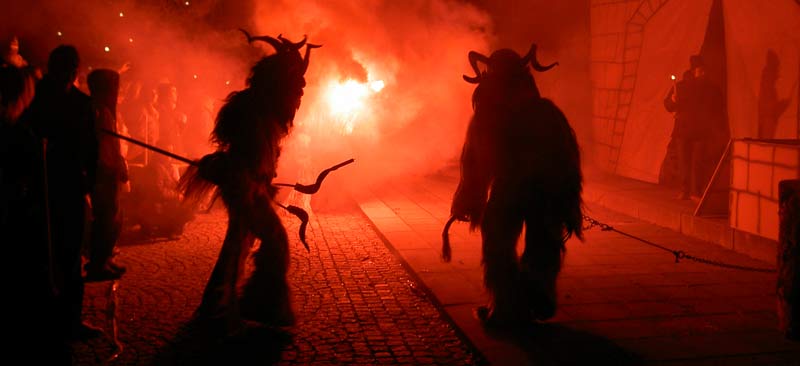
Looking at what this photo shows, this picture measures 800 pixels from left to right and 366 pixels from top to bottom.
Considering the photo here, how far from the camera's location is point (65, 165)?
159 inches

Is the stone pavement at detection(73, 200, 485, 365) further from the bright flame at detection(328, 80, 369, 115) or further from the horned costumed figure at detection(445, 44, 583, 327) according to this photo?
the bright flame at detection(328, 80, 369, 115)

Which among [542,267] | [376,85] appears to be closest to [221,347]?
[542,267]

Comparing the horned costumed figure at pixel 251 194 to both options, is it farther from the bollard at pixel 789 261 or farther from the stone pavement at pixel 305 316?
the bollard at pixel 789 261

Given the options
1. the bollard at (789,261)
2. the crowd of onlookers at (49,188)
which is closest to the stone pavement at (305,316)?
the crowd of onlookers at (49,188)

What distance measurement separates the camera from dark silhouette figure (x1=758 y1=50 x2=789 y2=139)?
779 cm

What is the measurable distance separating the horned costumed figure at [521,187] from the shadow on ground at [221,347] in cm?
149

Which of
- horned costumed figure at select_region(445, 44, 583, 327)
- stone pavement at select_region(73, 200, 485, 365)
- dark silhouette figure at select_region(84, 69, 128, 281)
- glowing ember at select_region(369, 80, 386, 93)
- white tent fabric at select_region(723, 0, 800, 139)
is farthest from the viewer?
glowing ember at select_region(369, 80, 386, 93)

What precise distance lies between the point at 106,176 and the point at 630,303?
4.77 metres

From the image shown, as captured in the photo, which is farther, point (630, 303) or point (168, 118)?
point (168, 118)

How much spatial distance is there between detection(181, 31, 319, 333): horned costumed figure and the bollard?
326cm

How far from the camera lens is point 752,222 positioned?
21.4 feet

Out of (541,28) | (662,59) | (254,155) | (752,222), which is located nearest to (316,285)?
(254,155)

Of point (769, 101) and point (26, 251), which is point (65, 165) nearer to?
point (26, 251)

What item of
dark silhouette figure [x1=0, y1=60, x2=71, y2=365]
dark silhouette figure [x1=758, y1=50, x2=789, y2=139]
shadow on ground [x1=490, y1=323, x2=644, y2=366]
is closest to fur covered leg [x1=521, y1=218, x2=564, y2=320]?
shadow on ground [x1=490, y1=323, x2=644, y2=366]
